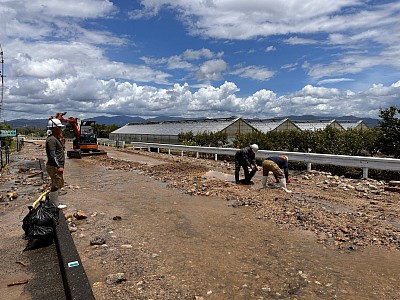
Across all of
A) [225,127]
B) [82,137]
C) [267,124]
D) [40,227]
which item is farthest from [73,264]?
[267,124]

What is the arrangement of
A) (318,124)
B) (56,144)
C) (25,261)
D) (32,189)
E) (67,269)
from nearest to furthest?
(67,269)
(25,261)
(56,144)
(32,189)
(318,124)

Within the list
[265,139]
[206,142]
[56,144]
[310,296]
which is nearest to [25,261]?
[56,144]

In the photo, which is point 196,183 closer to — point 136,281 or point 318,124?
point 136,281

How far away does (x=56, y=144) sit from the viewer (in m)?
7.33

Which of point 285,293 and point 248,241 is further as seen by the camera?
point 248,241

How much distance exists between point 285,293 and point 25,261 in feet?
13.0

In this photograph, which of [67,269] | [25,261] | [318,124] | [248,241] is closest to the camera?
[67,269]

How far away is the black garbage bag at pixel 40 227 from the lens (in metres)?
5.72

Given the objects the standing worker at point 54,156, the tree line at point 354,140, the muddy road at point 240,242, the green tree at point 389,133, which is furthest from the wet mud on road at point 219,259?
the green tree at point 389,133

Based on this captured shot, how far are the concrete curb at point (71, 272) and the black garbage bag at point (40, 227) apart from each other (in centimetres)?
18

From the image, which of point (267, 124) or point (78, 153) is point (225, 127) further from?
point (78, 153)

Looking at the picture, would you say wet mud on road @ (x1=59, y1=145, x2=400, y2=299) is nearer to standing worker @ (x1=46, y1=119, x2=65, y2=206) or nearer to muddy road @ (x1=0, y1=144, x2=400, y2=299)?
muddy road @ (x1=0, y1=144, x2=400, y2=299)

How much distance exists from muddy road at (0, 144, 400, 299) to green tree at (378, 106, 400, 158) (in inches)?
197

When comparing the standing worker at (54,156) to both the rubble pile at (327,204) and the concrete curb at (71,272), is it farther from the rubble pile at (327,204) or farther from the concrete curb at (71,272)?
the rubble pile at (327,204)
